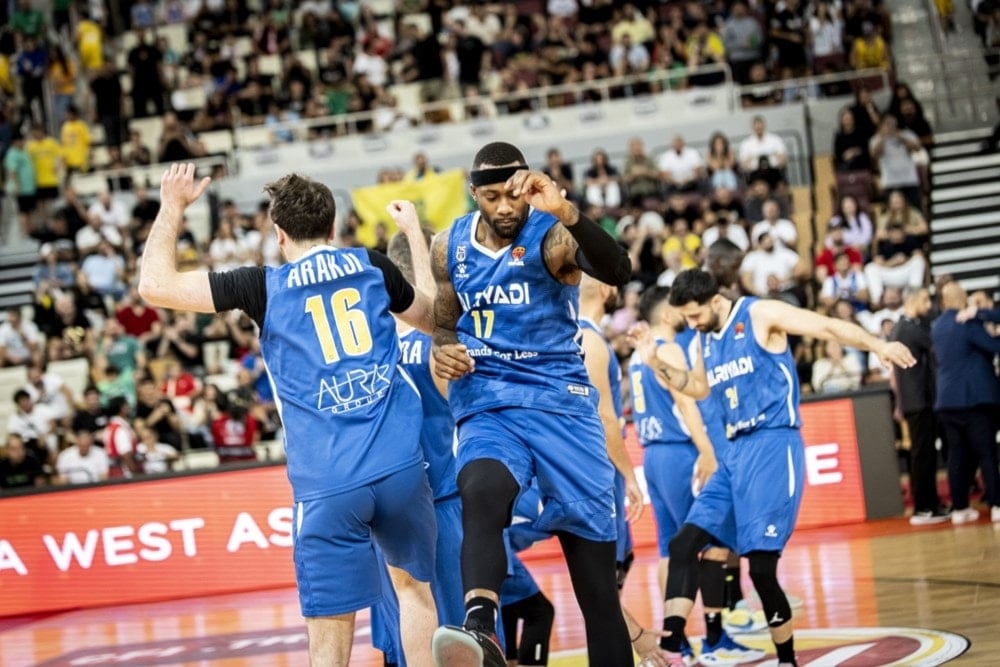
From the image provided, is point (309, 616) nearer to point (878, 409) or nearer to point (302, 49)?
point (878, 409)

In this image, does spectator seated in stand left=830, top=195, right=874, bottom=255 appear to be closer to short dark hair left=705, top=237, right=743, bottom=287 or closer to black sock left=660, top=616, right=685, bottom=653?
short dark hair left=705, top=237, right=743, bottom=287

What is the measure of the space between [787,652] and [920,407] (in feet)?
23.7

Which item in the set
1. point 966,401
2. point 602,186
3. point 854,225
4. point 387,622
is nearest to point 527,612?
point 387,622

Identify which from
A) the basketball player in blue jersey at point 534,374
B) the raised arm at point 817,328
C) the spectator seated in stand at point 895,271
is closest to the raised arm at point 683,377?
the raised arm at point 817,328

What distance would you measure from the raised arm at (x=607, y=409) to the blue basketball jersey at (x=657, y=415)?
5.56 ft

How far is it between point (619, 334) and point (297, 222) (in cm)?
1171

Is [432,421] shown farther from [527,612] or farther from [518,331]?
[518,331]

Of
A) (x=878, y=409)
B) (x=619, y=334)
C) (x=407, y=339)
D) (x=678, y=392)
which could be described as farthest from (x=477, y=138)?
(x=407, y=339)

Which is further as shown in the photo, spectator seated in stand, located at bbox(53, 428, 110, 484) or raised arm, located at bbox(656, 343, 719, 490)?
spectator seated in stand, located at bbox(53, 428, 110, 484)

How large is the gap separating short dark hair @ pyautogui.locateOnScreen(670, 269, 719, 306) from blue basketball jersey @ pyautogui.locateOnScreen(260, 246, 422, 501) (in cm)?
268

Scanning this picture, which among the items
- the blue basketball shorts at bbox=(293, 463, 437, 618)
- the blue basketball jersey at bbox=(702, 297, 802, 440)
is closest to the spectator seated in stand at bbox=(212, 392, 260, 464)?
the blue basketball jersey at bbox=(702, 297, 802, 440)

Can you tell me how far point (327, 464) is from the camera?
19.1ft

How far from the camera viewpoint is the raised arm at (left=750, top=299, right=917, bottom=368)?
6.86m

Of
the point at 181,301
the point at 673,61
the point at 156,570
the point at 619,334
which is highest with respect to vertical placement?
the point at 673,61
